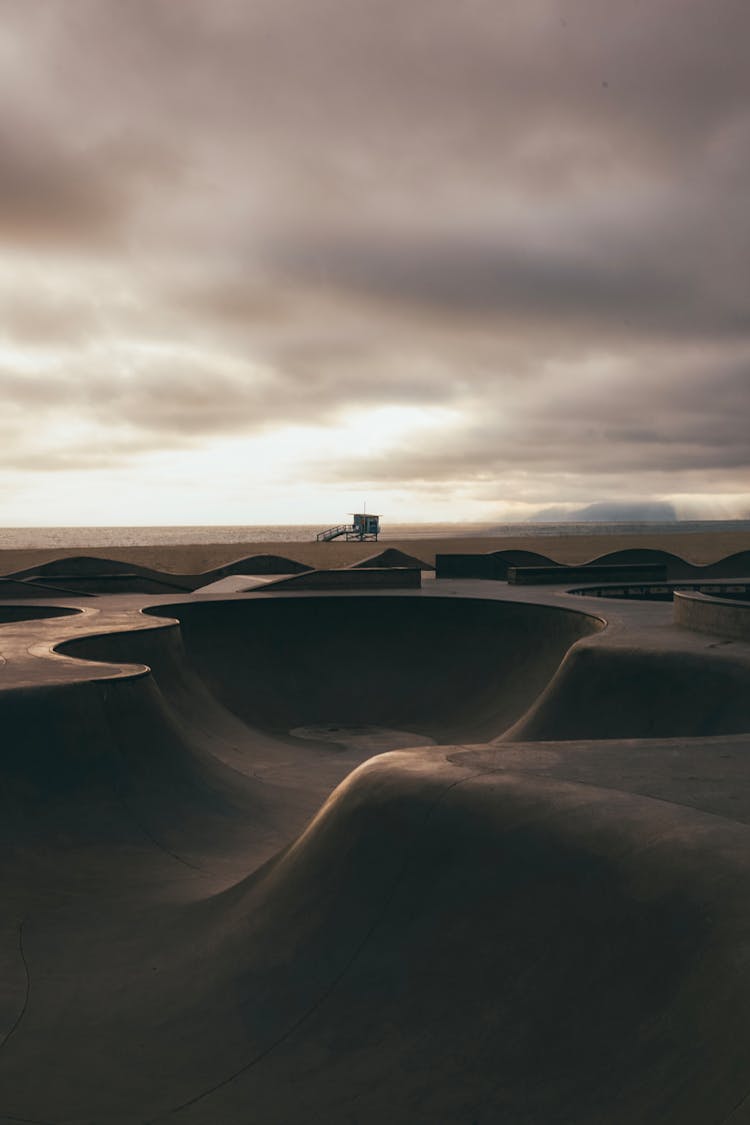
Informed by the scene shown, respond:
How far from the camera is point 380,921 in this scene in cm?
644

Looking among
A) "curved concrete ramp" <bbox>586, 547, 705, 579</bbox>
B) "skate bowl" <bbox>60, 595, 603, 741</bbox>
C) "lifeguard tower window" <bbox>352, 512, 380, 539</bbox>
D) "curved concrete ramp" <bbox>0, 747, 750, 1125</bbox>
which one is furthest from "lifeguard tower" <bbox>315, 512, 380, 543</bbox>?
"curved concrete ramp" <bbox>0, 747, 750, 1125</bbox>

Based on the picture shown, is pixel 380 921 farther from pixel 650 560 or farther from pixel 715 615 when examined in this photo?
pixel 650 560

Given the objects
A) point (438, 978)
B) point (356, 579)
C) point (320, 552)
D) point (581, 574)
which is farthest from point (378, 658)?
point (320, 552)

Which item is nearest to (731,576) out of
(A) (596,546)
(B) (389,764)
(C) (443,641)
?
(C) (443,641)

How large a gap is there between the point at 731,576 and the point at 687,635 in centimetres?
2860

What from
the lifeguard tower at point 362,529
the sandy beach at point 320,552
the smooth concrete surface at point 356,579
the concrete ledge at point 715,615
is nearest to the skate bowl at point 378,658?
the concrete ledge at point 715,615

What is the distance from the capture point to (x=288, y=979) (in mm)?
6594

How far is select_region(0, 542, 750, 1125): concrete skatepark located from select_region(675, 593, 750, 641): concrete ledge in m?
2.38

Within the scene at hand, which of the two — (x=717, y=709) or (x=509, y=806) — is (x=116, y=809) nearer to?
(x=509, y=806)

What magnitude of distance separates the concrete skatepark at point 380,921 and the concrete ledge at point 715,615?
238 centimetres

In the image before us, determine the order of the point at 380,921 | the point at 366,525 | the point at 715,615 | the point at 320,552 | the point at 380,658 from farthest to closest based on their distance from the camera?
the point at 366,525 < the point at 320,552 < the point at 380,658 < the point at 715,615 < the point at 380,921

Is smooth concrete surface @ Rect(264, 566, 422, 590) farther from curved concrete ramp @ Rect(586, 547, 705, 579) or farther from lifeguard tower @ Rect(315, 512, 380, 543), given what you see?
lifeguard tower @ Rect(315, 512, 380, 543)

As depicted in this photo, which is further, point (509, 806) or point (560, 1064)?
point (509, 806)

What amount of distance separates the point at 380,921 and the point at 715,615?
13931 mm
